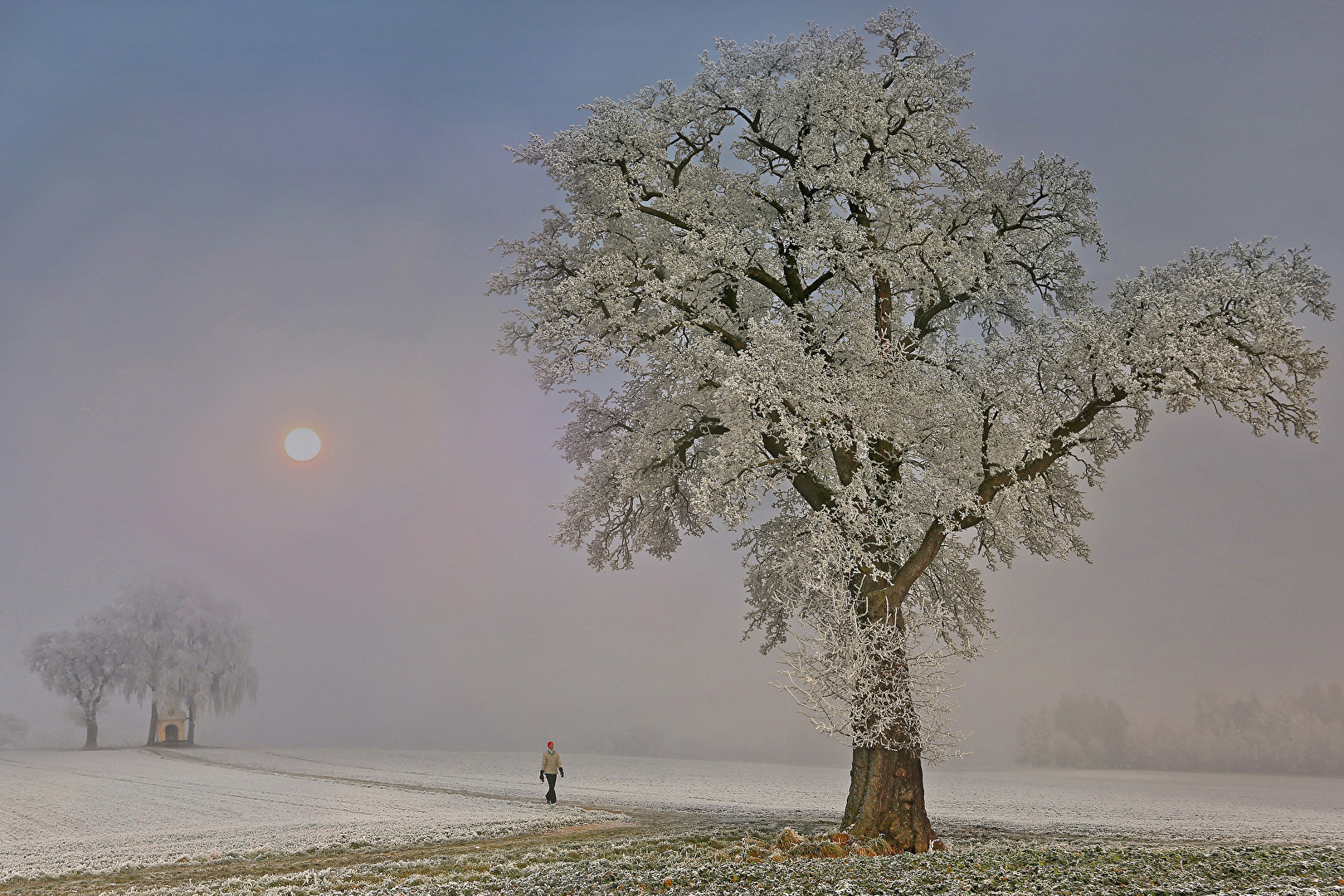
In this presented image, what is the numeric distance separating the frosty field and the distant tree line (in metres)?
11.3

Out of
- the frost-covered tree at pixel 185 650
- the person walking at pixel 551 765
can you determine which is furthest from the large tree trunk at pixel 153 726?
the person walking at pixel 551 765

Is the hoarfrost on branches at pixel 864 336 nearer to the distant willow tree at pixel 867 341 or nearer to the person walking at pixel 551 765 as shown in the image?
the distant willow tree at pixel 867 341

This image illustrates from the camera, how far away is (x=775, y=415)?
16422mm

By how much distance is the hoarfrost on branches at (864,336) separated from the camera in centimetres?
1552

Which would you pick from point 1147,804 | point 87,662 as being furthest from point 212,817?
point 87,662

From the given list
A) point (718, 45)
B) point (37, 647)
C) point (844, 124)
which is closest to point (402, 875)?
point (844, 124)

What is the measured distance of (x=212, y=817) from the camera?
76.2 feet

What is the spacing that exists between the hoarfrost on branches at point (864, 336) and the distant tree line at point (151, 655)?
5044 centimetres

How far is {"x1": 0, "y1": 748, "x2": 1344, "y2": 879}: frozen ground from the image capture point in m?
18.8

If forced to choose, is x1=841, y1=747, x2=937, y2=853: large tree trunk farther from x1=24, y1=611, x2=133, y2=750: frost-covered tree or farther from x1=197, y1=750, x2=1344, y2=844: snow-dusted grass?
x1=24, y1=611, x2=133, y2=750: frost-covered tree

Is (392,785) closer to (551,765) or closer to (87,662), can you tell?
(551,765)

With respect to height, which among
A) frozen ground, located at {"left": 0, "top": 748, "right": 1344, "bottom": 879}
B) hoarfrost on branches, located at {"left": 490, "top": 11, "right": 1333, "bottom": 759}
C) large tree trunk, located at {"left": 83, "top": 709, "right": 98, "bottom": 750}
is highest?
hoarfrost on branches, located at {"left": 490, "top": 11, "right": 1333, "bottom": 759}

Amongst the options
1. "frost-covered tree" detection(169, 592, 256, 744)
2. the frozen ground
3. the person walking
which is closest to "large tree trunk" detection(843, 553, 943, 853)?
the frozen ground

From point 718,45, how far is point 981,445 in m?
10.6
